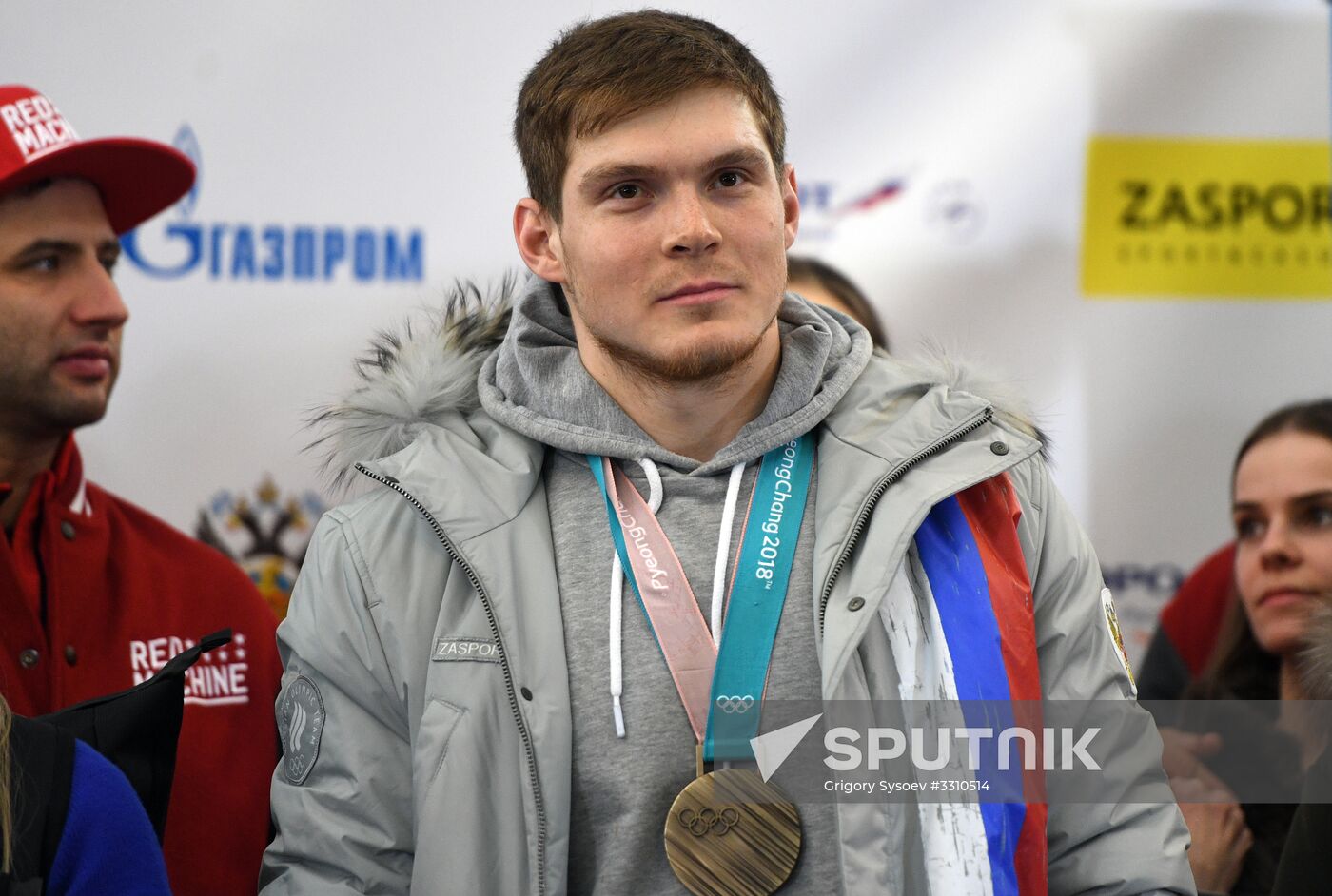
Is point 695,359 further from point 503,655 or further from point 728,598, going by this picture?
point 503,655

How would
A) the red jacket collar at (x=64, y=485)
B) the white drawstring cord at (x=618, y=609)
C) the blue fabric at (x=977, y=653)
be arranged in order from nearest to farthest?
the blue fabric at (x=977, y=653), the white drawstring cord at (x=618, y=609), the red jacket collar at (x=64, y=485)

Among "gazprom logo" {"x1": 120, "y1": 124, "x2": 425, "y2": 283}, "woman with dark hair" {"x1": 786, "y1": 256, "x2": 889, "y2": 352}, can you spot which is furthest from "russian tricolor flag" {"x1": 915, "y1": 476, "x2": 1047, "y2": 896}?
"gazprom logo" {"x1": 120, "y1": 124, "x2": 425, "y2": 283}

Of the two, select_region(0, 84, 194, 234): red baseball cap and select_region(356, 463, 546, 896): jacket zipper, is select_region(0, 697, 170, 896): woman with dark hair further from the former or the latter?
select_region(0, 84, 194, 234): red baseball cap

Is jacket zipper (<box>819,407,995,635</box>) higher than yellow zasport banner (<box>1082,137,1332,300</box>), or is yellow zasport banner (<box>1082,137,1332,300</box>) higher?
yellow zasport banner (<box>1082,137,1332,300</box>)

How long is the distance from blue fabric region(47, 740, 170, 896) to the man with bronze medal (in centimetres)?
20

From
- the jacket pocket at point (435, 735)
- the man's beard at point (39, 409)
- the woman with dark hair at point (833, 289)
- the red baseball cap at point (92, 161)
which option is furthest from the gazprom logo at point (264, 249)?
the jacket pocket at point (435, 735)

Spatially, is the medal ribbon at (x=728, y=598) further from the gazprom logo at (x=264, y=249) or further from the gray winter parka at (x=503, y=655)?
the gazprom logo at (x=264, y=249)

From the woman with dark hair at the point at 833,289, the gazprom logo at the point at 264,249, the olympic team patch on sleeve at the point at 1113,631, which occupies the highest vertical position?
the gazprom logo at the point at 264,249

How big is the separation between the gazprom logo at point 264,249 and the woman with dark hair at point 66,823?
1.51m

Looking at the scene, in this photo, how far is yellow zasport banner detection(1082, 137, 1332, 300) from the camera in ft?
10.4

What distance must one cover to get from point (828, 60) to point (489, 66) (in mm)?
749

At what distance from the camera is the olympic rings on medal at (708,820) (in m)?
1.66

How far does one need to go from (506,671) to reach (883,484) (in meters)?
0.53

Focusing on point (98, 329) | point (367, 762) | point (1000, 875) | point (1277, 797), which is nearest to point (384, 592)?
point (367, 762)
